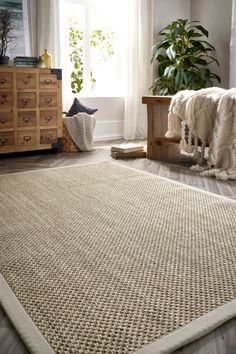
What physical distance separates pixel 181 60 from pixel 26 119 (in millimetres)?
2222

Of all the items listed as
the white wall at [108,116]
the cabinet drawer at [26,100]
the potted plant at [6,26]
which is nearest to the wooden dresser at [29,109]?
the cabinet drawer at [26,100]

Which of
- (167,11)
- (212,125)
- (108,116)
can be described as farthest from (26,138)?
(167,11)

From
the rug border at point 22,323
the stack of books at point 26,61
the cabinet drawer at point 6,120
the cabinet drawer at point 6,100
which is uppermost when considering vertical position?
the stack of books at point 26,61

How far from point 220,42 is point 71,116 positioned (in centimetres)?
255

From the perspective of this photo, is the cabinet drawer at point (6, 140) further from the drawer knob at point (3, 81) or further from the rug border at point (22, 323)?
the rug border at point (22, 323)

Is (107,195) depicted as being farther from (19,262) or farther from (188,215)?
(19,262)

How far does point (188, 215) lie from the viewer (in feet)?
7.21

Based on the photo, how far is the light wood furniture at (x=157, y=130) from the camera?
3.78 meters

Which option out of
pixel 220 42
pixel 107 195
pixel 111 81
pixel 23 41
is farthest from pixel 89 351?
pixel 220 42

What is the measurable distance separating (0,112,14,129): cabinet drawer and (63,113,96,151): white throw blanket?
623 millimetres

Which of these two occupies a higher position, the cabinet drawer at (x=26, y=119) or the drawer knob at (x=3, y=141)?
the cabinet drawer at (x=26, y=119)

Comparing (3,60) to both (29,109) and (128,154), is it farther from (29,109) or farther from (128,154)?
(128,154)

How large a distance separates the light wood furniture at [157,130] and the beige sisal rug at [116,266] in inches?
48.6

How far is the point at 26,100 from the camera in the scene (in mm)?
3994
